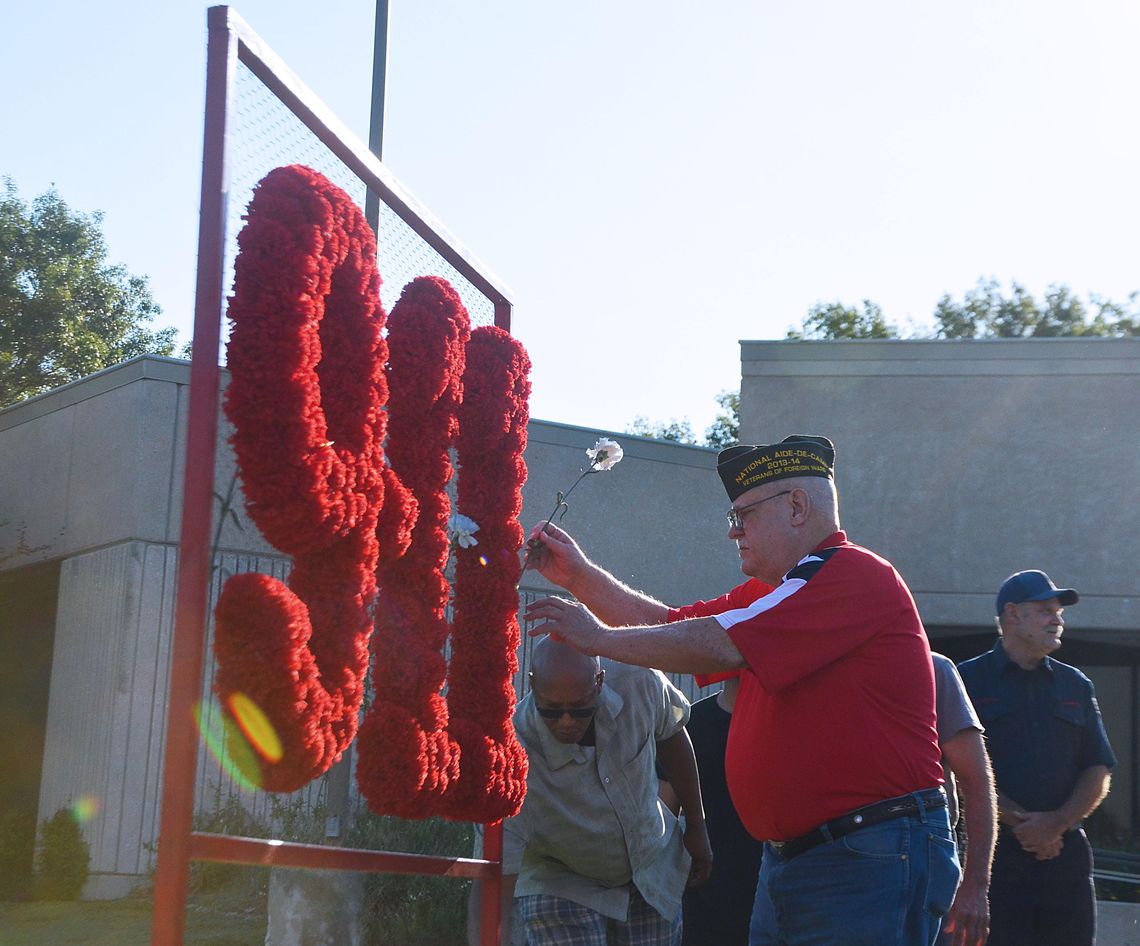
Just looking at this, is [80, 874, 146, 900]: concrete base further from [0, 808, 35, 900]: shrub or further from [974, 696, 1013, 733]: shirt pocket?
[974, 696, 1013, 733]: shirt pocket

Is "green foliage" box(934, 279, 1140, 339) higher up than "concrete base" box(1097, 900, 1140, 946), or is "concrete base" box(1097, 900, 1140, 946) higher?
"green foliage" box(934, 279, 1140, 339)

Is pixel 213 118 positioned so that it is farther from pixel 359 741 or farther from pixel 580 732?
pixel 580 732

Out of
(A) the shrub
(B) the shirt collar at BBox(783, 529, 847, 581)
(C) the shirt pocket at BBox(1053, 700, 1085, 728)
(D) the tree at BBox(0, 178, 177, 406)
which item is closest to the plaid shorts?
(B) the shirt collar at BBox(783, 529, 847, 581)

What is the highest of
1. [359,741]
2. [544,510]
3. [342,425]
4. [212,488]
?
[544,510]

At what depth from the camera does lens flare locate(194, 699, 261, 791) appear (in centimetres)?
272

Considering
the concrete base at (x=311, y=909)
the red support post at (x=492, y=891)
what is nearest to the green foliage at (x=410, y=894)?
the concrete base at (x=311, y=909)

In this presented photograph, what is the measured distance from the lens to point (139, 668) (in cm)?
1191

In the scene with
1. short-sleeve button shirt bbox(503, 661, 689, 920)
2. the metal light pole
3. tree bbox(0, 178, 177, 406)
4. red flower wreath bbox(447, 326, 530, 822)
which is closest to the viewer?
red flower wreath bbox(447, 326, 530, 822)

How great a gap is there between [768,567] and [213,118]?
1914 millimetres

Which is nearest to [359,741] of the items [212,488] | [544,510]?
[212,488]

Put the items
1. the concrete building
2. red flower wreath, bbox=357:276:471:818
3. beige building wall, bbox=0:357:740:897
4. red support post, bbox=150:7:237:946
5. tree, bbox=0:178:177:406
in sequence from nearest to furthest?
red support post, bbox=150:7:237:946 → red flower wreath, bbox=357:276:471:818 → beige building wall, bbox=0:357:740:897 → the concrete building → tree, bbox=0:178:177:406

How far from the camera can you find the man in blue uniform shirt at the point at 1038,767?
5.87 meters

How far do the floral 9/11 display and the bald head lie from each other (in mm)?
771

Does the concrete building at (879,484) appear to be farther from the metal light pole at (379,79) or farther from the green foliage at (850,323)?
the green foliage at (850,323)
